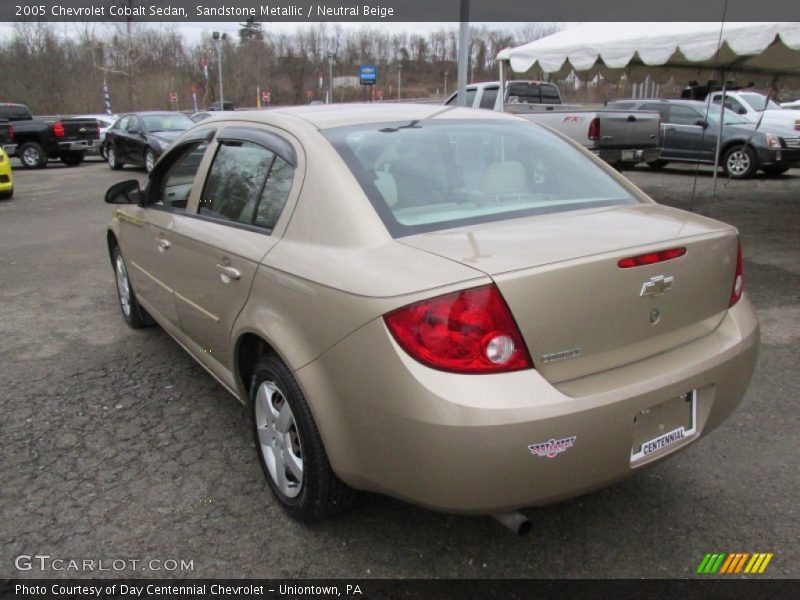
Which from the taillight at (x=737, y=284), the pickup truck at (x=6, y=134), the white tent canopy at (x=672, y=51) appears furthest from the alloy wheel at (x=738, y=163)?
the pickup truck at (x=6, y=134)

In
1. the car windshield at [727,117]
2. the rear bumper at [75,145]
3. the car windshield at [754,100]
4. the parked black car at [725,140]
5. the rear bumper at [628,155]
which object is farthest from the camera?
the rear bumper at [75,145]

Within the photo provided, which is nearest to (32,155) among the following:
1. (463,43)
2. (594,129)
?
(463,43)

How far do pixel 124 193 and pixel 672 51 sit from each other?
6.85m

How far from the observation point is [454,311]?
1924mm

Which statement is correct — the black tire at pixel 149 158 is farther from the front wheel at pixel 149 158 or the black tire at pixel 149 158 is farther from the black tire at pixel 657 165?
the black tire at pixel 657 165

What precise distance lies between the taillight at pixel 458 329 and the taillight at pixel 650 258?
0.46m

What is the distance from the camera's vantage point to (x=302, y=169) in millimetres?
2586

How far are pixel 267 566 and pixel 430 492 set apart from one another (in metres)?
0.81

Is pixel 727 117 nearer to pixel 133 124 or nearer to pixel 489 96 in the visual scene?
pixel 489 96

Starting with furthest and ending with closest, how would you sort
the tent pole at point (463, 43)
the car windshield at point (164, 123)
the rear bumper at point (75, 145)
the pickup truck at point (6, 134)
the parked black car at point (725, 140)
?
the rear bumper at point (75, 145) < the pickup truck at point (6, 134) < the car windshield at point (164, 123) < the parked black car at point (725, 140) < the tent pole at point (463, 43)

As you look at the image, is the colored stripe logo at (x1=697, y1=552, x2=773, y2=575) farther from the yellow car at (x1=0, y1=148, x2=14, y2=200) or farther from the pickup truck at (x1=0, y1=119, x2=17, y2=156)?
the pickup truck at (x1=0, y1=119, x2=17, y2=156)

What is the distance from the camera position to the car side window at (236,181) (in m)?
2.89

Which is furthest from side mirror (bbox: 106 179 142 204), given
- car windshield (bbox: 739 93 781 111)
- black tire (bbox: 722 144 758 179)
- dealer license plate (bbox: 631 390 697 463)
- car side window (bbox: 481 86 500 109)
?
car windshield (bbox: 739 93 781 111)

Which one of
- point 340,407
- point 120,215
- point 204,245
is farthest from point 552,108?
point 340,407
